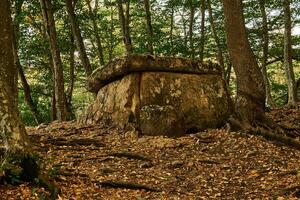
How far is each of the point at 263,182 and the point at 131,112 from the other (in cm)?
481

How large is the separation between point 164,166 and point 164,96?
10.8ft

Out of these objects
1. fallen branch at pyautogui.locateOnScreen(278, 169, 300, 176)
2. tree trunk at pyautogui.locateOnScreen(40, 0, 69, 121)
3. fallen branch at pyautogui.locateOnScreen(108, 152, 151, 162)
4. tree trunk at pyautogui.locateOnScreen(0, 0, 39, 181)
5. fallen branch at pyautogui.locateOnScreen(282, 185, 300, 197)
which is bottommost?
fallen branch at pyautogui.locateOnScreen(282, 185, 300, 197)

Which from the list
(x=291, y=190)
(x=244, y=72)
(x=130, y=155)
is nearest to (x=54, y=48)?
(x=130, y=155)

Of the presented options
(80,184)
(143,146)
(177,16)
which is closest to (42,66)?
(177,16)

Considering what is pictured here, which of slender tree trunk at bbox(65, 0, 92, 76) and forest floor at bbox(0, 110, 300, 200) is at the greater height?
slender tree trunk at bbox(65, 0, 92, 76)

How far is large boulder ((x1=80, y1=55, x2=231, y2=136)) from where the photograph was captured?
1134 cm

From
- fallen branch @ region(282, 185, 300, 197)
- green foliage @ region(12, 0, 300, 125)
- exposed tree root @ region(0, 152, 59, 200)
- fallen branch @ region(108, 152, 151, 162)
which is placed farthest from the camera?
green foliage @ region(12, 0, 300, 125)

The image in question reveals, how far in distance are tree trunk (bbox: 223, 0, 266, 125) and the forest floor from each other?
0.77 m

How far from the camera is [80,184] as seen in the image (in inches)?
289

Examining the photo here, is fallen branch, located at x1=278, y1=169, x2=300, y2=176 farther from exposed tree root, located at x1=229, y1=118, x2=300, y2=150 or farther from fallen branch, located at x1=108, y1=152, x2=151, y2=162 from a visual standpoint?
fallen branch, located at x1=108, y1=152, x2=151, y2=162

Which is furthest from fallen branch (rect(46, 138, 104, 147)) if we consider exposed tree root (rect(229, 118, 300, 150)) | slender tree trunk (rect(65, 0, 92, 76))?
slender tree trunk (rect(65, 0, 92, 76))

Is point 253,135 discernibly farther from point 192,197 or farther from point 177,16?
point 177,16

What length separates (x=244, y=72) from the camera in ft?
36.1

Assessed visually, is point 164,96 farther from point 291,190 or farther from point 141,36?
point 141,36
